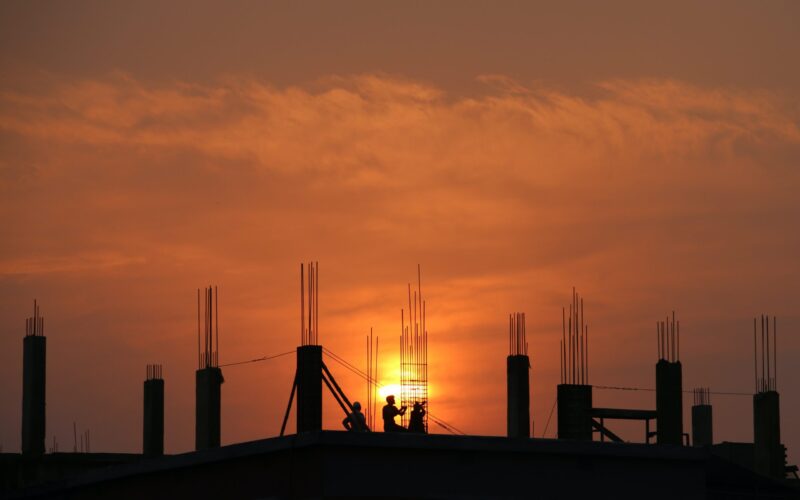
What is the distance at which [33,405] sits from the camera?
3978 centimetres

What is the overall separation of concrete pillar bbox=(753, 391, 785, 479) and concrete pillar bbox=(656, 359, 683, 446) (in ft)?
11.8

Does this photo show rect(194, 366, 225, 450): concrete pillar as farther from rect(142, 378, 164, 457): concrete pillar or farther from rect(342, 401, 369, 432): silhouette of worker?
rect(342, 401, 369, 432): silhouette of worker

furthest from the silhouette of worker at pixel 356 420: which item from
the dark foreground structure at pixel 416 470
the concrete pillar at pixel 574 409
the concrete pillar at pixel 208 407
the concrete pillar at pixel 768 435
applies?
the concrete pillar at pixel 768 435

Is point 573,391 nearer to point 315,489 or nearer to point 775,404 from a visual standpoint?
point 775,404

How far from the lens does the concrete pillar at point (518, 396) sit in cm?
3750

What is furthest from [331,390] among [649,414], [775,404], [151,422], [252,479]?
[775,404]

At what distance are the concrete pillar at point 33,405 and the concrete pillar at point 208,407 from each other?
3.98m

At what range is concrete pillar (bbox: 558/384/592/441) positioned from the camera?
35156 millimetres

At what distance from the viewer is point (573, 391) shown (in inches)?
1395

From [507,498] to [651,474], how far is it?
8.96ft

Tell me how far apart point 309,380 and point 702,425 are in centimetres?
2355

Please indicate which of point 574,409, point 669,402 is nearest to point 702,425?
point 669,402

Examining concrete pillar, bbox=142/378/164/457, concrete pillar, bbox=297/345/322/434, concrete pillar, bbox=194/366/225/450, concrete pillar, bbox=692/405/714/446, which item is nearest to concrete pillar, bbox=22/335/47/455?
concrete pillar, bbox=142/378/164/457

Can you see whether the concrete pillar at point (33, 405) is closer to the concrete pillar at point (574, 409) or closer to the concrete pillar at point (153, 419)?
the concrete pillar at point (153, 419)
